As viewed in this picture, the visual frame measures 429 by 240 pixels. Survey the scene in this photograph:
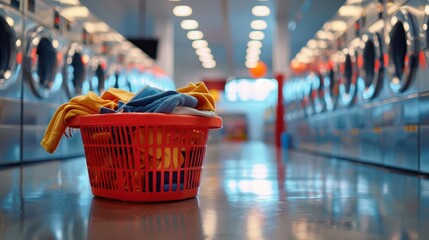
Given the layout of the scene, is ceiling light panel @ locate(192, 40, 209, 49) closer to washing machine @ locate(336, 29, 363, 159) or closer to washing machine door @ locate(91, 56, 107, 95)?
washing machine door @ locate(91, 56, 107, 95)

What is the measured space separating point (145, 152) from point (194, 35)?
9574mm

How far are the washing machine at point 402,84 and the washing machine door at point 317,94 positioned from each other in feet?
7.20

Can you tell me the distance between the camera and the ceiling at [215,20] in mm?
7922

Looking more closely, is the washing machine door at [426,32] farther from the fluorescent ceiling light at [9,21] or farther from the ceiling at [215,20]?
the ceiling at [215,20]

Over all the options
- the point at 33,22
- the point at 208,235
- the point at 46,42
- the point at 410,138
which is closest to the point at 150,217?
the point at 208,235

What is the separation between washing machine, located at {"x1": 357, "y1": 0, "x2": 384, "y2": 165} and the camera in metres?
3.56

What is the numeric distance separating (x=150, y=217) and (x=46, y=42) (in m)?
3.07

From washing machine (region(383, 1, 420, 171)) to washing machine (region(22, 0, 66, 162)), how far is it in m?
2.79

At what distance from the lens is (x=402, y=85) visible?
3109 mm

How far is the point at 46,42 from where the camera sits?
3965mm

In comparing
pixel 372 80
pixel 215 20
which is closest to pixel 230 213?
pixel 372 80

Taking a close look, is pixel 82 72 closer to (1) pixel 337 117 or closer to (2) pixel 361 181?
(1) pixel 337 117

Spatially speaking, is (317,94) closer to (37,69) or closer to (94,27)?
(94,27)

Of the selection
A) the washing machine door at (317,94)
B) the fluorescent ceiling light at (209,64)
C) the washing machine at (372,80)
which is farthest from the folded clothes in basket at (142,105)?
the fluorescent ceiling light at (209,64)
